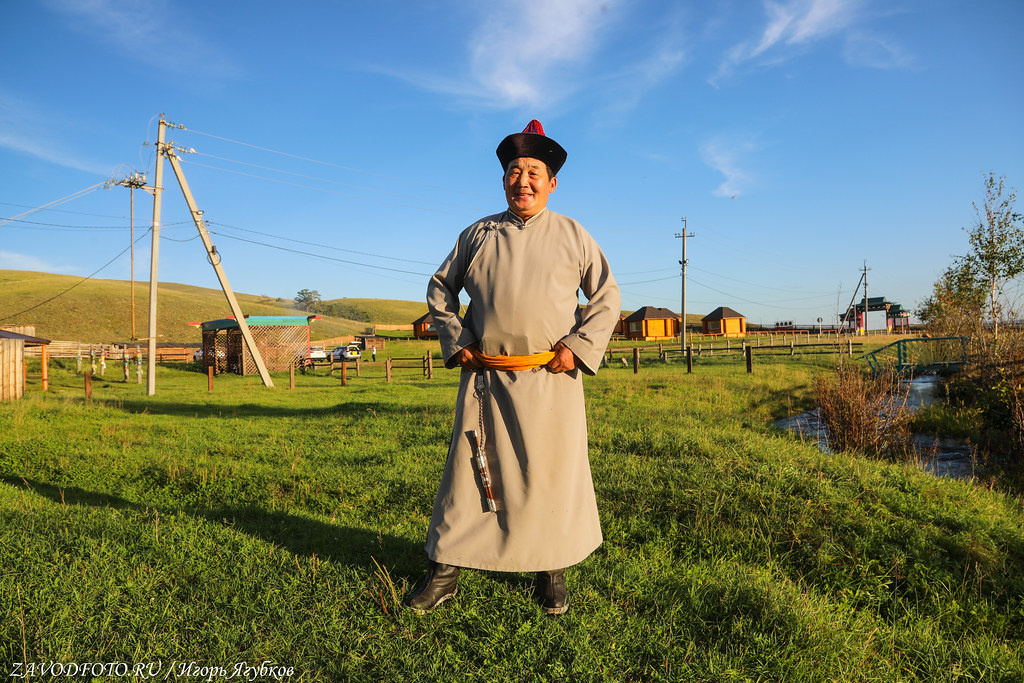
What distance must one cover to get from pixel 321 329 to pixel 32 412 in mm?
69647

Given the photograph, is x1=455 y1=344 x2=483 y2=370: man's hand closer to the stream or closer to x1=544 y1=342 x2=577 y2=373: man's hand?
x1=544 y1=342 x2=577 y2=373: man's hand

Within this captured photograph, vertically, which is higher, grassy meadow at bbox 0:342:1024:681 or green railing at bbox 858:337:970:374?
green railing at bbox 858:337:970:374

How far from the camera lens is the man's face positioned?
3.04 metres

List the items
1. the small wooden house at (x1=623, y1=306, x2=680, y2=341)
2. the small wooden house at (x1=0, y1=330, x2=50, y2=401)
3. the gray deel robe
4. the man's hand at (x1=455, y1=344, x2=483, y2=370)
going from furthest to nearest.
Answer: the small wooden house at (x1=623, y1=306, x2=680, y2=341) → the small wooden house at (x1=0, y1=330, x2=50, y2=401) → the man's hand at (x1=455, y1=344, x2=483, y2=370) → the gray deel robe

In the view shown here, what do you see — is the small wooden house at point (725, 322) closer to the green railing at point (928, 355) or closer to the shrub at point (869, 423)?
the green railing at point (928, 355)

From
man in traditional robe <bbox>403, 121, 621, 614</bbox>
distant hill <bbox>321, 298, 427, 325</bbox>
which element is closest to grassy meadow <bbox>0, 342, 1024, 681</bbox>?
man in traditional robe <bbox>403, 121, 621, 614</bbox>

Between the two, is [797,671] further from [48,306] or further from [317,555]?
[48,306]

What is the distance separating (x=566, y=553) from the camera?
2.79m

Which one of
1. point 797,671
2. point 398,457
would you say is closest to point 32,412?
point 398,457

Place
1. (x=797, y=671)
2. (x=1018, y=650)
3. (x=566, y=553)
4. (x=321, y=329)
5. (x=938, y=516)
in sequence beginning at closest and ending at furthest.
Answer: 1. (x=797, y=671)
2. (x=566, y=553)
3. (x=1018, y=650)
4. (x=938, y=516)
5. (x=321, y=329)

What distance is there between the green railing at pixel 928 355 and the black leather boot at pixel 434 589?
16095 millimetres

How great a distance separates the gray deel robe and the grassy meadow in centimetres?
36

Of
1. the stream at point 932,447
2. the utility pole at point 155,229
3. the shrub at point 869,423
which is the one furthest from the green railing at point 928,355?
the utility pole at point 155,229

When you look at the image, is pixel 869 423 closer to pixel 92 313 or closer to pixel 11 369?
pixel 11 369
